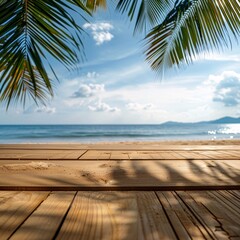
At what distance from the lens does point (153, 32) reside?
9.47 feet

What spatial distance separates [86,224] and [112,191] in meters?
0.37

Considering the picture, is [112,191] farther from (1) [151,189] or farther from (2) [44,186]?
(2) [44,186]

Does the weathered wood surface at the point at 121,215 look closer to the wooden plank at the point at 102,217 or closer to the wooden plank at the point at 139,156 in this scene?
the wooden plank at the point at 102,217

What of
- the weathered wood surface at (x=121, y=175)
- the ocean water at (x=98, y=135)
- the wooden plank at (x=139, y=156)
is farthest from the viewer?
the ocean water at (x=98, y=135)

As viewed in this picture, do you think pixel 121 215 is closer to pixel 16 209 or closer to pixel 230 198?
pixel 16 209

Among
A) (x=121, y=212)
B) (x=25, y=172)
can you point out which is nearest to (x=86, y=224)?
(x=121, y=212)

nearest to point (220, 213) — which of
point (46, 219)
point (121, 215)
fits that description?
point (121, 215)

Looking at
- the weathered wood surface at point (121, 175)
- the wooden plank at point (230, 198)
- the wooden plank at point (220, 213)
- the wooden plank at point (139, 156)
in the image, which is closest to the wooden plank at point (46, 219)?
the weathered wood surface at point (121, 175)

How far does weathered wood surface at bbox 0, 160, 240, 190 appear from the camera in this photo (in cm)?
124

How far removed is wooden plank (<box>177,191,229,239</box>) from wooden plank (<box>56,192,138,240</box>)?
0.21 meters

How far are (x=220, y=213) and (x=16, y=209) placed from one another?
721 mm

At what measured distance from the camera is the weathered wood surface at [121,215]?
74cm

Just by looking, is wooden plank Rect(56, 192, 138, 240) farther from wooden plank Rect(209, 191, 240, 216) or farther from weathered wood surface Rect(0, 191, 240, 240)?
wooden plank Rect(209, 191, 240, 216)

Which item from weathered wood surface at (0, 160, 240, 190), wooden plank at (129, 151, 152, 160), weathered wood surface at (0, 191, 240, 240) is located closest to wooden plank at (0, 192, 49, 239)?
weathered wood surface at (0, 191, 240, 240)
